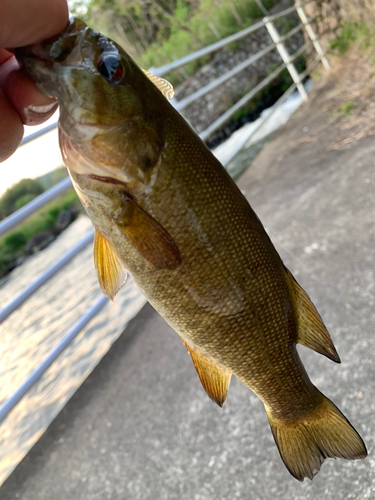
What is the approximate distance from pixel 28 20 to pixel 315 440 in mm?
1475

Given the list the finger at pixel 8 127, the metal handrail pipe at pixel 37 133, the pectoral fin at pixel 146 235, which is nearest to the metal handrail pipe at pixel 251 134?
the metal handrail pipe at pixel 37 133

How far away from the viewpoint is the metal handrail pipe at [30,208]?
8.24 feet

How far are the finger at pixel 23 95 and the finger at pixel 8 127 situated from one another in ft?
0.06

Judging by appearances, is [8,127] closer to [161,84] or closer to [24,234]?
[161,84]

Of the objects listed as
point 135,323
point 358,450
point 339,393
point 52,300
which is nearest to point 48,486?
point 135,323

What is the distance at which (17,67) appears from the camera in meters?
1.23

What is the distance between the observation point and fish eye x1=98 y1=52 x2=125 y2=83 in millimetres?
1102

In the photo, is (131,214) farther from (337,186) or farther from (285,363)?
(337,186)

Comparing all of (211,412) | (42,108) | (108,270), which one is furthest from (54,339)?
(42,108)

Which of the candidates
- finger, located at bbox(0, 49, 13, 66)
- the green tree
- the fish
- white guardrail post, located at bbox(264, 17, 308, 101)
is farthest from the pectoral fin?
the green tree

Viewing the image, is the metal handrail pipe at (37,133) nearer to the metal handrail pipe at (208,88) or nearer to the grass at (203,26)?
the metal handrail pipe at (208,88)

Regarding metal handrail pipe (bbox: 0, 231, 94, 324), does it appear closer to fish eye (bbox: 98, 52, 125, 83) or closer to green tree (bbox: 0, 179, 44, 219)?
fish eye (bbox: 98, 52, 125, 83)

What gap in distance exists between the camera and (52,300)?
825 cm

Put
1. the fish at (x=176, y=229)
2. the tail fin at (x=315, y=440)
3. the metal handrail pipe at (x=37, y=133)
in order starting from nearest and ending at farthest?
the fish at (x=176, y=229) → the tail fin at (x=315, y=440) → the metal handrail pipe at (x=37, y=133)
